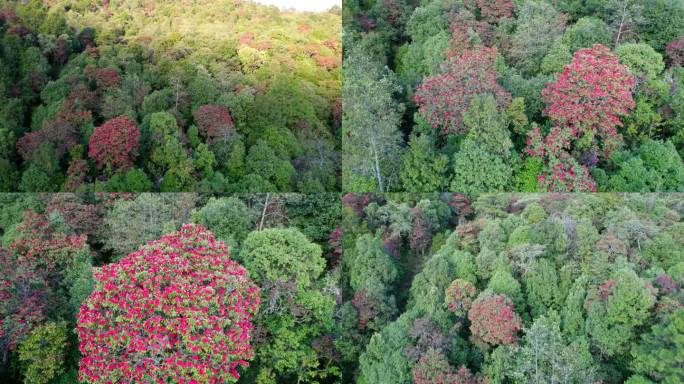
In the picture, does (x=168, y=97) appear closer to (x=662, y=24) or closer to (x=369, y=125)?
(x=369, y=125)

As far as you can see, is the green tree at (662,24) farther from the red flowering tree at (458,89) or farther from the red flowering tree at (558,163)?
the red flowering tree at (458,89)

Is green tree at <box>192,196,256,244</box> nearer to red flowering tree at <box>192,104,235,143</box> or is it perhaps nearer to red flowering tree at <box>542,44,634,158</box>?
red flowering tree at <box>192,104,235,143</box>

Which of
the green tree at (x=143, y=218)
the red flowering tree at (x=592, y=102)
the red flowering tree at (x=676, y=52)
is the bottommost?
the green tree at (x=143, y=218)

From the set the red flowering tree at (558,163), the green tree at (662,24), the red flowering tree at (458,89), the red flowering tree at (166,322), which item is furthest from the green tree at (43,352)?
the green tree at (662,24)

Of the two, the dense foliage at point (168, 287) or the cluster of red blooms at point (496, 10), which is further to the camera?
the cluster of red blooms at point (496, 10)

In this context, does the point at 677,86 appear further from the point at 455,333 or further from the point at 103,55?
the point at 103,55

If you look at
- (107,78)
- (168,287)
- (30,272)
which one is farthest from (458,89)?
(30,272)

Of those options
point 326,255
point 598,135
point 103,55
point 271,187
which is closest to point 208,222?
point 271,187
